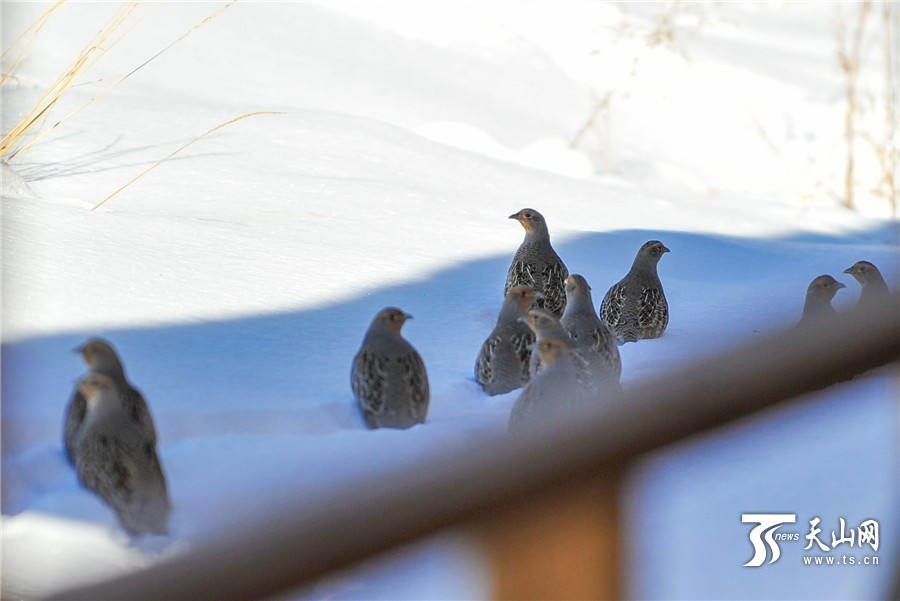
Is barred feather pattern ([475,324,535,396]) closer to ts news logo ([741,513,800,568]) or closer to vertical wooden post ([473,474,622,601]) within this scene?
ts news logo ([741,513,800,568])

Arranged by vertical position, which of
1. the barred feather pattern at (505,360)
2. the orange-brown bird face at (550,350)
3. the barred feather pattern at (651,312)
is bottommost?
the orange-brown bird face at (550,350)

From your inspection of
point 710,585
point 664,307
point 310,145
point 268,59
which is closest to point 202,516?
point 710,585

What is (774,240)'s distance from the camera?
5887 millimetres

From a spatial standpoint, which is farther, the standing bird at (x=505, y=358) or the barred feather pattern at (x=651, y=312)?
the barred feather pattern at (x=651, y=312)

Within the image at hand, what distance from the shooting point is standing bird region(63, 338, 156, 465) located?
8.42 ft

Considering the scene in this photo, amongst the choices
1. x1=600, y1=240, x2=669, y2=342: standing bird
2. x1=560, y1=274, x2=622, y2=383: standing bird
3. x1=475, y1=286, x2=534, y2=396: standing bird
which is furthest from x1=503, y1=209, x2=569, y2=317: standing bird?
x1=475, y1=286, x2=534, y2=396: standing bird

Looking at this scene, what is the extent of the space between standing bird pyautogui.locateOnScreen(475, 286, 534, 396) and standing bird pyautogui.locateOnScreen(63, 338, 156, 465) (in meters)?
1.21

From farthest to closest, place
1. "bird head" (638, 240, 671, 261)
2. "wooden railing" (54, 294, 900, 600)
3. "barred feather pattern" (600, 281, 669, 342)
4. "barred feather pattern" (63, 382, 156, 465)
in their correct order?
"bird head" (638, 240, 671, 261)
"barred feather pattern" (600, 281, 669, 342)
"barred feather pattern" (63, 382, 156, 465)
"wooden railing" (54, 294, 900, 600)

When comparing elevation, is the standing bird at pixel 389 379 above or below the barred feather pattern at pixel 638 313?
below

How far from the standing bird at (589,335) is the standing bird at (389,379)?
21.5 inches

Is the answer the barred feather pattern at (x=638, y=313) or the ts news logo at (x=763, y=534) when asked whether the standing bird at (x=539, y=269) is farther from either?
the ts news logo at (x=763, y=534)

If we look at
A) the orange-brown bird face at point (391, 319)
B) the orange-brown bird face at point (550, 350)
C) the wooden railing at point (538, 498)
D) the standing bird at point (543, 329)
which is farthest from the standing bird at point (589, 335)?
the wooden railing at point (538, 498)

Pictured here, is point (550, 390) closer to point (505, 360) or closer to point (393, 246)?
point (505, 360)

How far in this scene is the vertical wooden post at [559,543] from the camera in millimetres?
666
